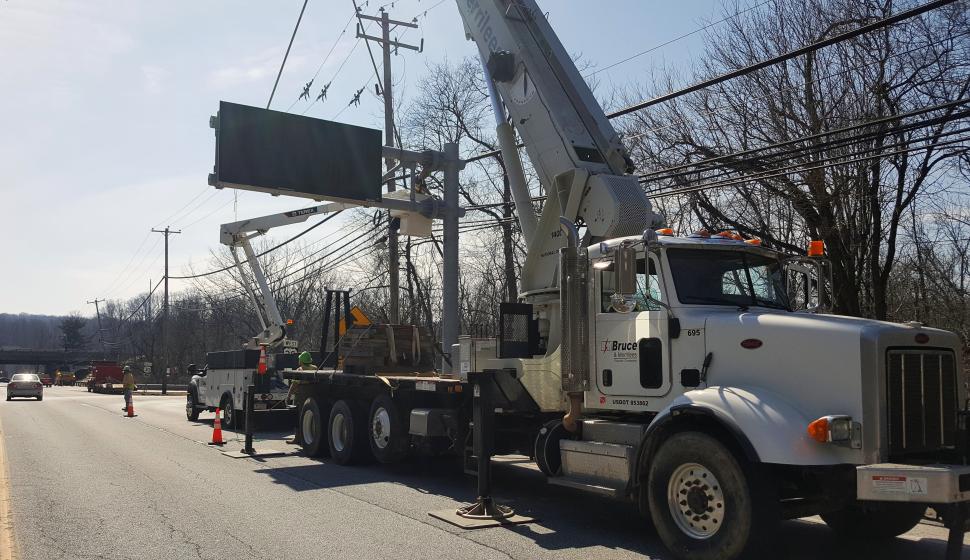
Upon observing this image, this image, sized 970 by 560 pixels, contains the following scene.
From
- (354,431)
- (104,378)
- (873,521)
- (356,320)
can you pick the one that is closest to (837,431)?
(873,521)

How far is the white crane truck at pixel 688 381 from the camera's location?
6.18 m

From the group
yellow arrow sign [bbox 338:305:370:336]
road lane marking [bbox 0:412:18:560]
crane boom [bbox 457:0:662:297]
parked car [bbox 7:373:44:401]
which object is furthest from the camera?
parked car [bbox 7:373:44:401]

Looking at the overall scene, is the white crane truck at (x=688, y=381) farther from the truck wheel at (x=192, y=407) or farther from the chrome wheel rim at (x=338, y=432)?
the truck wheel at (x=192, y=407)

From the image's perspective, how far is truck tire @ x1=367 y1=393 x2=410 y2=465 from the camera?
11.8 m

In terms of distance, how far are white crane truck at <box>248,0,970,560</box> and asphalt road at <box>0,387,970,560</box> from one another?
0.60 metres

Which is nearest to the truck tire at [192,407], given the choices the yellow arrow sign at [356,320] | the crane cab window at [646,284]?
the yellow arrow sign at [356,320]

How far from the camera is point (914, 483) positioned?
5.65 m

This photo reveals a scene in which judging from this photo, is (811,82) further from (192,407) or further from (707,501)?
(192,407)

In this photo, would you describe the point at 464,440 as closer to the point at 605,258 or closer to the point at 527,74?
the point at 605,258

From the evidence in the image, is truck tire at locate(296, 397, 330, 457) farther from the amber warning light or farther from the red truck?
the red truck

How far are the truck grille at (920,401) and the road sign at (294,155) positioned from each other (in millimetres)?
12227

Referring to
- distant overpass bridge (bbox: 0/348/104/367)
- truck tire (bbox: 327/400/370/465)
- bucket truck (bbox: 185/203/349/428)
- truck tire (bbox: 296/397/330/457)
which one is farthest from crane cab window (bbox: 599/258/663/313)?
distant overpass bridge (bbox: 0/348/104/367)

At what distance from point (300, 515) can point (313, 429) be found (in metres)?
5.81

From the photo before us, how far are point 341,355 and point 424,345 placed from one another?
1.59 meters
